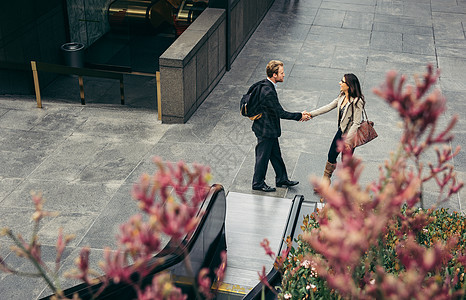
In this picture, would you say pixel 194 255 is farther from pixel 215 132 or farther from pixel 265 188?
pixel 215 132

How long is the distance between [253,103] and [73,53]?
7.12 metres

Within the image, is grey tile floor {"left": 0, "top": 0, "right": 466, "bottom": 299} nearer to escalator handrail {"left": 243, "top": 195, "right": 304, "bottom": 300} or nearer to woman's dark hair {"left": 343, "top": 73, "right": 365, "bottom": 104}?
escalator handrail {"left": 243, "top": 195, "right": 304, "bottom": 300}

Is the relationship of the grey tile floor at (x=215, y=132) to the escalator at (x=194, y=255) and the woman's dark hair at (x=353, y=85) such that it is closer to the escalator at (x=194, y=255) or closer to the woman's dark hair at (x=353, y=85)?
the woman's dark hair at (x=353, y=85)

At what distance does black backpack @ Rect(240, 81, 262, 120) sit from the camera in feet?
25.7

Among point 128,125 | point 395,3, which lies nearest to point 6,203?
point 128,125

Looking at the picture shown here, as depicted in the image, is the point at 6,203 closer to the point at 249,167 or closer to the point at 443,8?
the point at 249,167

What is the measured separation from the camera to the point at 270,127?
8023 mm

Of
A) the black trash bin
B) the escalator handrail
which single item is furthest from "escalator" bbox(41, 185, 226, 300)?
the black trash bin

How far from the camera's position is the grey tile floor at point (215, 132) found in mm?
8219

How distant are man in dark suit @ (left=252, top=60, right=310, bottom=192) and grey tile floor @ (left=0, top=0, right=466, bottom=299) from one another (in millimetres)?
253

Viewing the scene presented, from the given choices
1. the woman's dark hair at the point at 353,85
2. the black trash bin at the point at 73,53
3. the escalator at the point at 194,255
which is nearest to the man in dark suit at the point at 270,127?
the woman's dark hair at the point at 353,85

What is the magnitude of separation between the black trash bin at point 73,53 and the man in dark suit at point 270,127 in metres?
6.89

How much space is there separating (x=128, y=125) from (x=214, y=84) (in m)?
2.38

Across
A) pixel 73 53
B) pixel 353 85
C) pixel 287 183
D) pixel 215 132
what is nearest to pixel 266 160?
pixel 287 183
